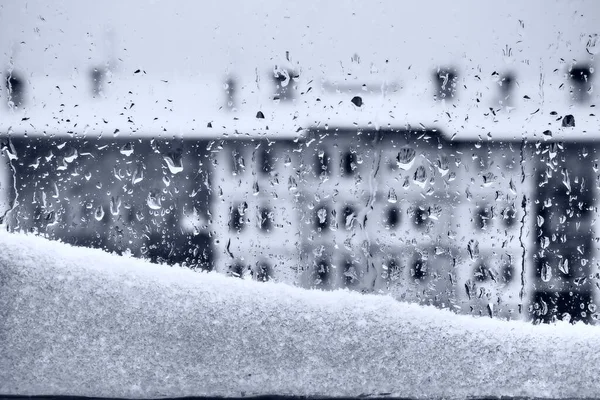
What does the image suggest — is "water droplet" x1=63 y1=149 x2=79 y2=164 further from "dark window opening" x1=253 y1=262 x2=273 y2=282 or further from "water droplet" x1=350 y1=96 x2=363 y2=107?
"water droplet" x1=350 y1=96 x2=363 y2=107

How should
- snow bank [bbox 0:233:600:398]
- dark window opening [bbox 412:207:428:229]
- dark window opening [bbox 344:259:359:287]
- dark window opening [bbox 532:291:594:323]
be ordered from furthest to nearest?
dark window opening [bbox 412:207:428:229], dark window opening [bbox 344:259:359:287], dark window opening [bbox 532:291:594:323], snow bank [bbox 0:233:600:398]

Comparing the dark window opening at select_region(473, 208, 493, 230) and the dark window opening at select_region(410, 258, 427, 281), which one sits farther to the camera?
the dark window opening at select_region(473, 208, 493, 230)

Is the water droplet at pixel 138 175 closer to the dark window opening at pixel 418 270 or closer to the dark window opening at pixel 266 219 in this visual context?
the dark window opening at pixel 266 219

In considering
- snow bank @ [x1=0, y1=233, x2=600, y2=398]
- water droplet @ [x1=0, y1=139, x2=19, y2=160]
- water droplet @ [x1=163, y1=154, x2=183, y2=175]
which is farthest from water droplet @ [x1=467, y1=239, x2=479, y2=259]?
water droplet @ [x1=0, y1=139, x2=19, y2=160]

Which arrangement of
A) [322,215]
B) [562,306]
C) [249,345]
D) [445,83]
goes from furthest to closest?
[322,215], [445,83], [562,306], [249,345]

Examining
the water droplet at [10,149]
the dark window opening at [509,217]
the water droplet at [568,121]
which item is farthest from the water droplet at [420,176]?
the water droplet at [10,149]

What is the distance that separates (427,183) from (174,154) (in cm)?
110

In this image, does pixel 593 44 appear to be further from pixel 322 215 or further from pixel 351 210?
pixel 322 215

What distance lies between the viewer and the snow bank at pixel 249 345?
1381mm

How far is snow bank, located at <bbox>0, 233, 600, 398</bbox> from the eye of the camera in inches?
54.4

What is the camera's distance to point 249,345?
1414mm

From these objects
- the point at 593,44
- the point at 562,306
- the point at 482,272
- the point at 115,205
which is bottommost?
the point at 562,306

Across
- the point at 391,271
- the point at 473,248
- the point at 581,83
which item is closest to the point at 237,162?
the point at 391,271

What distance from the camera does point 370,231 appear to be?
2.08 m
